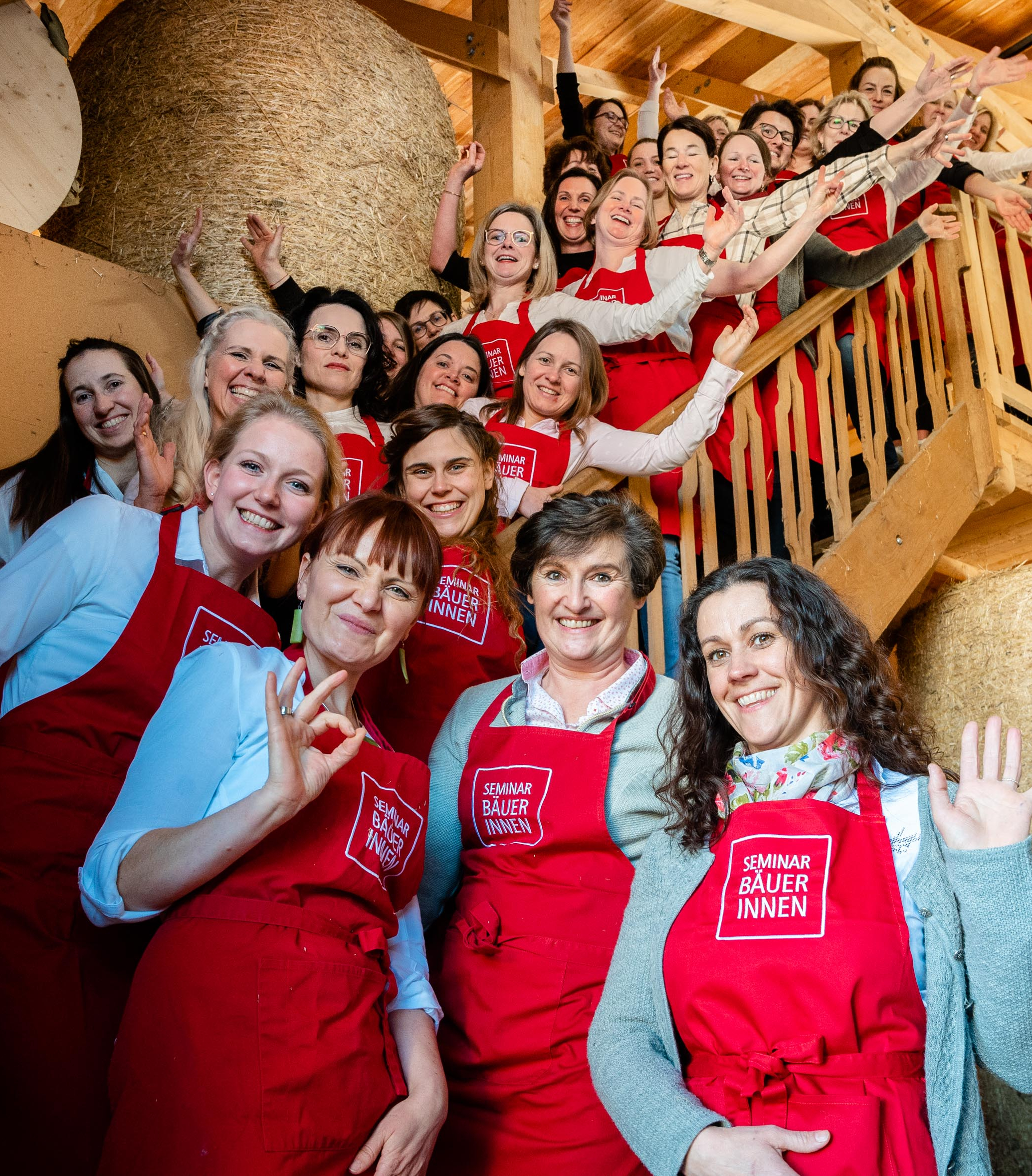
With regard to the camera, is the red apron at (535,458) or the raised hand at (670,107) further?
the raised hand at (670,107)

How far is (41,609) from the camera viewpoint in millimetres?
1768

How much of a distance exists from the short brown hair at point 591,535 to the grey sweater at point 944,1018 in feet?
2.51

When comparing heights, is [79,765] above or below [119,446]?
below

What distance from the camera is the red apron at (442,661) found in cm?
241

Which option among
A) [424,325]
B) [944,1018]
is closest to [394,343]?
[424,325]

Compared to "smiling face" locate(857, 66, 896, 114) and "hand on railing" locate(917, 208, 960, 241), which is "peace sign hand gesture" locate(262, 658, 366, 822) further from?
"smiling face" locate(857, 66, 896, 114)

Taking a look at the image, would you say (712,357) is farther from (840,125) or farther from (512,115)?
(512,115)

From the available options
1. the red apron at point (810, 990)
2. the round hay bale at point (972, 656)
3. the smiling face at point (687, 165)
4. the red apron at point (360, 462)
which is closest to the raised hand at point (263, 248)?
the red apron at point (360, 462)

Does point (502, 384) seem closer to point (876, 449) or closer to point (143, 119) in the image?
point (876, 449)

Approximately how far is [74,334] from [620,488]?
1644mm

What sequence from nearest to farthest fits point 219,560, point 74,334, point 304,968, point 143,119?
point 304,968
point 219,560
point 74,334
point 143,119

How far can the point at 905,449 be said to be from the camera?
3.76m

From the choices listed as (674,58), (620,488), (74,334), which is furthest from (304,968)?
(674,58)

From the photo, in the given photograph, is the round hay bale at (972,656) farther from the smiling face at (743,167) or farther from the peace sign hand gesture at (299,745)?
the peace sign hand gesture at (299,745)
